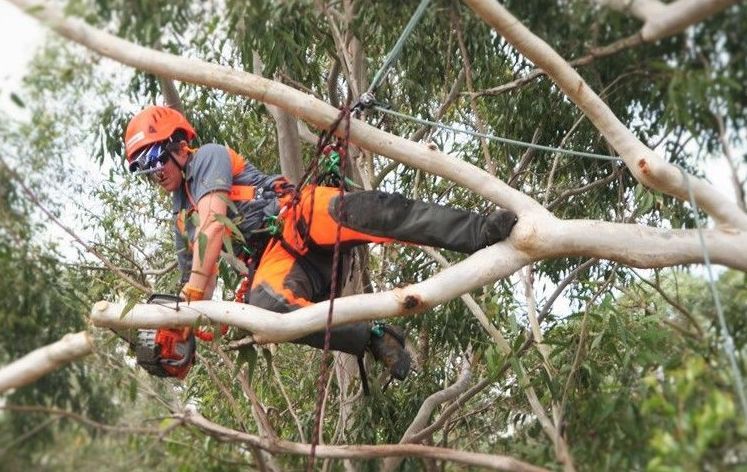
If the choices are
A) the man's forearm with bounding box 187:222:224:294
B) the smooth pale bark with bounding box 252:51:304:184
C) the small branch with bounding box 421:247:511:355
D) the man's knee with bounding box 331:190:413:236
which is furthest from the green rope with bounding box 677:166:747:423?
the smooth pale bark with bounding box 252:51:304:184

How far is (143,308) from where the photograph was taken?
4.64 metres

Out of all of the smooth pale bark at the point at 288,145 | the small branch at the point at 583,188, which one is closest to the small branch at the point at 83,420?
the smooth pale bark at the point at 288,145

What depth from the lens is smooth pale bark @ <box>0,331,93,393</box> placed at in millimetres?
4297

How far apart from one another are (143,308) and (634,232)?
6.21ft

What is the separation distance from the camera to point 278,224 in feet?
17.3

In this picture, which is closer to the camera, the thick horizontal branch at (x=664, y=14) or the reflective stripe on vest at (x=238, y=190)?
the thick horizontal branch at (x=664, y=14)

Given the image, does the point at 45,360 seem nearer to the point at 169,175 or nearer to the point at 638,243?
the point at 169,175

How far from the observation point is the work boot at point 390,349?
5.52 meters

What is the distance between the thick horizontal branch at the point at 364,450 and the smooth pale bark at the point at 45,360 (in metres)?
0.58

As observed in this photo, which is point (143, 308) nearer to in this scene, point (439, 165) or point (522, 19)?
point (439, 165)

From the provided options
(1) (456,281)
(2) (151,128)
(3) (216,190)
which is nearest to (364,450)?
(1) (456,281)

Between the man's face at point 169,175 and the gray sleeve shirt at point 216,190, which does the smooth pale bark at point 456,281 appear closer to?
the gray sleeve shirt at point 216,190

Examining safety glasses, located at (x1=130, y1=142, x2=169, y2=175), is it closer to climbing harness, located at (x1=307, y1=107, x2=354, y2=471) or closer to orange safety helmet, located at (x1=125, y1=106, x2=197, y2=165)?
orange safety helmet, located at (x1=125, y1=106, x2=197, y2=165)

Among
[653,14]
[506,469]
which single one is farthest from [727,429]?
[653,14]
